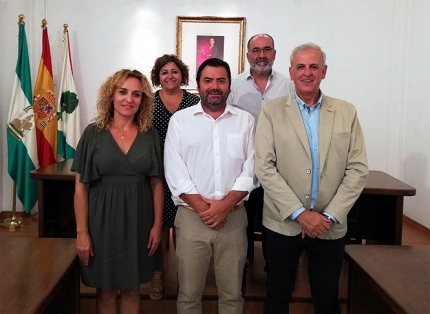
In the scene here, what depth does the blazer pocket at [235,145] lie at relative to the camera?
1.94 meters

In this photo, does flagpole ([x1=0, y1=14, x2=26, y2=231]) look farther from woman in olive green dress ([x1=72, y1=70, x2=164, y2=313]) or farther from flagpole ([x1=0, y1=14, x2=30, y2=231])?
woman in olive green dress ([x1=72, y1=70, x2=164, y2=313])

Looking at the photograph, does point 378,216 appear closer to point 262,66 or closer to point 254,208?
point 254,208

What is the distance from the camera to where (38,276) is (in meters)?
1.37

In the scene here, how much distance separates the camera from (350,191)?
1808mm

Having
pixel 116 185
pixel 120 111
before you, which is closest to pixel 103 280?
pixel 116 185

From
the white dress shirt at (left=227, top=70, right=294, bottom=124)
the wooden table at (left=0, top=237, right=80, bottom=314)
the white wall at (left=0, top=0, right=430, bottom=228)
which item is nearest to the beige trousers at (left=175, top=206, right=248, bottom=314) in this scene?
the wooden table at (left=0, top=237, right=80, bottom=314)

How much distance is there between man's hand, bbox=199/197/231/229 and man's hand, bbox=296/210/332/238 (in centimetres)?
34

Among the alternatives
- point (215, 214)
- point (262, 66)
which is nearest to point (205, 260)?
point (215, 214)

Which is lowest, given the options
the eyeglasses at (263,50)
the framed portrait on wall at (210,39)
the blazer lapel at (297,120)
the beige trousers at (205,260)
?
the beige trousers at (205,260)

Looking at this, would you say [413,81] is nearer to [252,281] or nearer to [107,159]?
[252,281]

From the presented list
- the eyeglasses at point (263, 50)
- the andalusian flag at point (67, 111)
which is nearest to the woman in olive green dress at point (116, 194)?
the eyeglasses at point (263, 50)

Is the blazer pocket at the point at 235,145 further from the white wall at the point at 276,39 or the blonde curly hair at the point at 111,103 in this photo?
the white wall at the point at 276,39

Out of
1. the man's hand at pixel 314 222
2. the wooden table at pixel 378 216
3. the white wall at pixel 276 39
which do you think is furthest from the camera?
the white wall at pixel 276 39

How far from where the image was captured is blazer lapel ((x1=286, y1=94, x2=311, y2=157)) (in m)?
1.83
